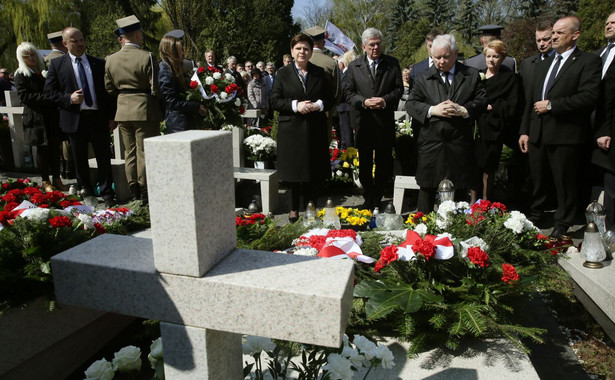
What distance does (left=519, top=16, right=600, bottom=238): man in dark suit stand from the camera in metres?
4.41

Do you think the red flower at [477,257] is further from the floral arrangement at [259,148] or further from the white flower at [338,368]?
the floral arrangement at [259,148]

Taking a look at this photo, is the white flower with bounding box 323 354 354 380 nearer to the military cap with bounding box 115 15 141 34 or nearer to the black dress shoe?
the black dress shoe

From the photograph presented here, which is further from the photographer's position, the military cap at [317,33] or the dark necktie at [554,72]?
the military cap at [317,33]

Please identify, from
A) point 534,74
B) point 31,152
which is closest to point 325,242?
point 534,74

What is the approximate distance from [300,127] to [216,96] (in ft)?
4.23

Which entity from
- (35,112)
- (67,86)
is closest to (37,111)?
(35,112)

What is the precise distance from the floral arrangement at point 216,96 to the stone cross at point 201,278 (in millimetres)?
4461

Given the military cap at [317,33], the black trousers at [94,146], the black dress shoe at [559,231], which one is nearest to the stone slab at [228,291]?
the black dress shoe at [559,231]

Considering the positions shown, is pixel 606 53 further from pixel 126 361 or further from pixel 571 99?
pixel 126 361

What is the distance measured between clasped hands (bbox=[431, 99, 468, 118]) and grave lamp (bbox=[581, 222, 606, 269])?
1.33 meters

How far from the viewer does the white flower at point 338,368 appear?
5.61ft

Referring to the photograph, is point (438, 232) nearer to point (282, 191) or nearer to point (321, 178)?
point (321, 178)

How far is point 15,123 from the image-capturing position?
787 cm

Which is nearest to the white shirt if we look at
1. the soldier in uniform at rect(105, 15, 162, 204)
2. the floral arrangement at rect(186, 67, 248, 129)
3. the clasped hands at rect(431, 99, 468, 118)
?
the soldier in uniform at rect(105, 15, 162, 204)
